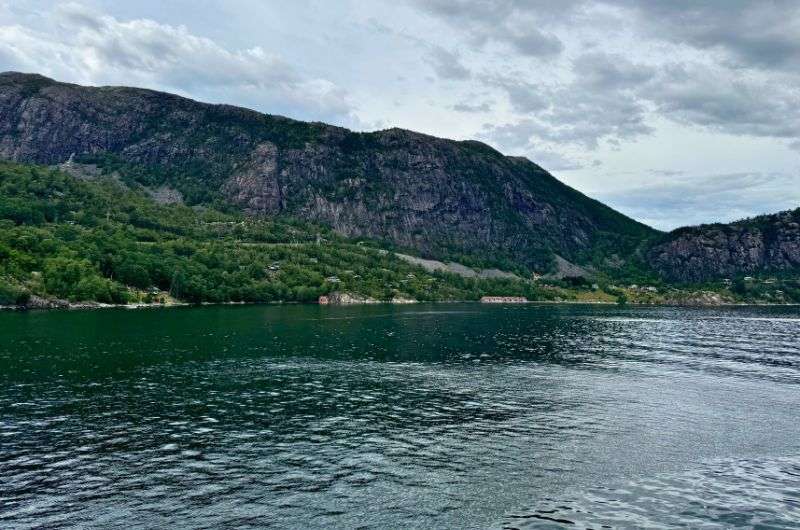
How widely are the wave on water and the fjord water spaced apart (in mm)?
204

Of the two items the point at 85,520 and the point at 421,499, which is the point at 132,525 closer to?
the point at 85,520

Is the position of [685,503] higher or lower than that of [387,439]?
lower

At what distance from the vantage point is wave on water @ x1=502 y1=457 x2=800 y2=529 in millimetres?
36250

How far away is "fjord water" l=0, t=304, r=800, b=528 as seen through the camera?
37.9 m

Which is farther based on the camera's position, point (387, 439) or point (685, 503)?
point (387, 439)

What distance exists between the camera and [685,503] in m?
39.7

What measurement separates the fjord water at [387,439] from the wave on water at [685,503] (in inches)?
8.0

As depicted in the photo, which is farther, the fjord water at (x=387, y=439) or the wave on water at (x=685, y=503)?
the fjord water at (x=387, y=439)

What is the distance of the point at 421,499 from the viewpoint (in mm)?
40031

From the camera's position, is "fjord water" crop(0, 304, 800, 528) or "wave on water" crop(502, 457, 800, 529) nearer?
"wave on water" crop(502, 457, 800, 529)

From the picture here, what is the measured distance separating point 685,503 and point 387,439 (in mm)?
25937

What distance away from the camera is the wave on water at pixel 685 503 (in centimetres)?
3625

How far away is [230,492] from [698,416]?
55472 mm

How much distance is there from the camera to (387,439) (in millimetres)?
54781
